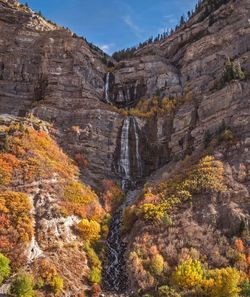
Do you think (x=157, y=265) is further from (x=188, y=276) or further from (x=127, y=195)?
(x=127, y=195)

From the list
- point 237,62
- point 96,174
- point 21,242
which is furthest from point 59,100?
point 21,242

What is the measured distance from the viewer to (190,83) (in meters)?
81.8

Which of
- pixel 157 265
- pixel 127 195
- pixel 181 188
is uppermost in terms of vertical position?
pixel 181 188

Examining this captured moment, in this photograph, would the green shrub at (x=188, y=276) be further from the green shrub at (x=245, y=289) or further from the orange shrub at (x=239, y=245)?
the orange shrub at (x=239, y=245)

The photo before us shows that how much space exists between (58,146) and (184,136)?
19439 mm

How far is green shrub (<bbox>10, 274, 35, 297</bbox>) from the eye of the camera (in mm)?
35963

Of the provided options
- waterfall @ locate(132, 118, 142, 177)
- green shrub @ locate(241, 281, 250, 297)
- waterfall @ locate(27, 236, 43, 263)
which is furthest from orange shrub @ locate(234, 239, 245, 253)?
waterfall @ locate(132, 118, 142, 177)

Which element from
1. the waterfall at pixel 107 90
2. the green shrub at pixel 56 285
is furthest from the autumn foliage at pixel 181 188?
the waterfall at pixel 107 90

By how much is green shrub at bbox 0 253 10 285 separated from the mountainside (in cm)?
107

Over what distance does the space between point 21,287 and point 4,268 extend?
3290 millimetres

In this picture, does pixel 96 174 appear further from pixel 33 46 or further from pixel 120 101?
pixel 33 46

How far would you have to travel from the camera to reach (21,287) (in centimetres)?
3600

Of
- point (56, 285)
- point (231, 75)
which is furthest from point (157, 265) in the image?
point (231, 75)

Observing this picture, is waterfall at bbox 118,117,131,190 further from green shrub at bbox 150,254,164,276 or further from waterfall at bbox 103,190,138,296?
green shrub at bbox 150,254,164,276
